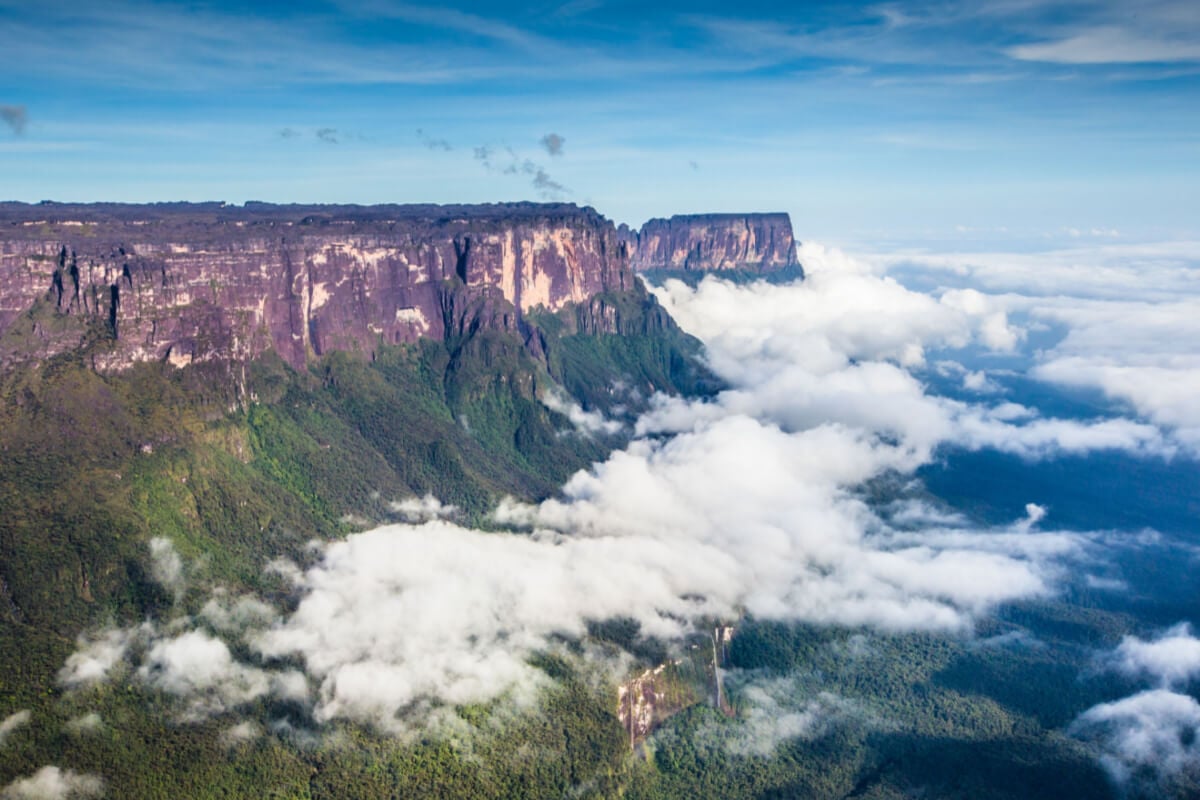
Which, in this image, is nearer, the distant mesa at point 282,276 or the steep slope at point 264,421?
the steep slope at point 264,421

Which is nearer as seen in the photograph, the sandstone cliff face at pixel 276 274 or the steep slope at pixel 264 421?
the steep slope at pixel 264 421

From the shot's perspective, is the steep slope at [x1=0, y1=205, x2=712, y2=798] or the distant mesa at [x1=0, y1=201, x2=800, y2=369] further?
the distant mesa at [x1=0, y1=201, x2=800, y2=369]

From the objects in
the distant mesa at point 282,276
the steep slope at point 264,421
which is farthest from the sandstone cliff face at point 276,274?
the steep slope at point 264,421

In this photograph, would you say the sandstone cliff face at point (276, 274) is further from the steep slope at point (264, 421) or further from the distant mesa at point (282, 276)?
the steep slope at point (264, 421)

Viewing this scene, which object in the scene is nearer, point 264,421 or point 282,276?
point 264,421

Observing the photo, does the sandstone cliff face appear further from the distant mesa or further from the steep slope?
the steep slope

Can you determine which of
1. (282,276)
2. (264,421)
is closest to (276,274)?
(282,276)

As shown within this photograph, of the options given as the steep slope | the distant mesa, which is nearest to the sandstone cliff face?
the distant mesa

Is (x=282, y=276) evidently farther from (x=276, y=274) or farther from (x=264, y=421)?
(x=264, y=421)

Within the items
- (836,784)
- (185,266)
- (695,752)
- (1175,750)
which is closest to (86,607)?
(185,266)
